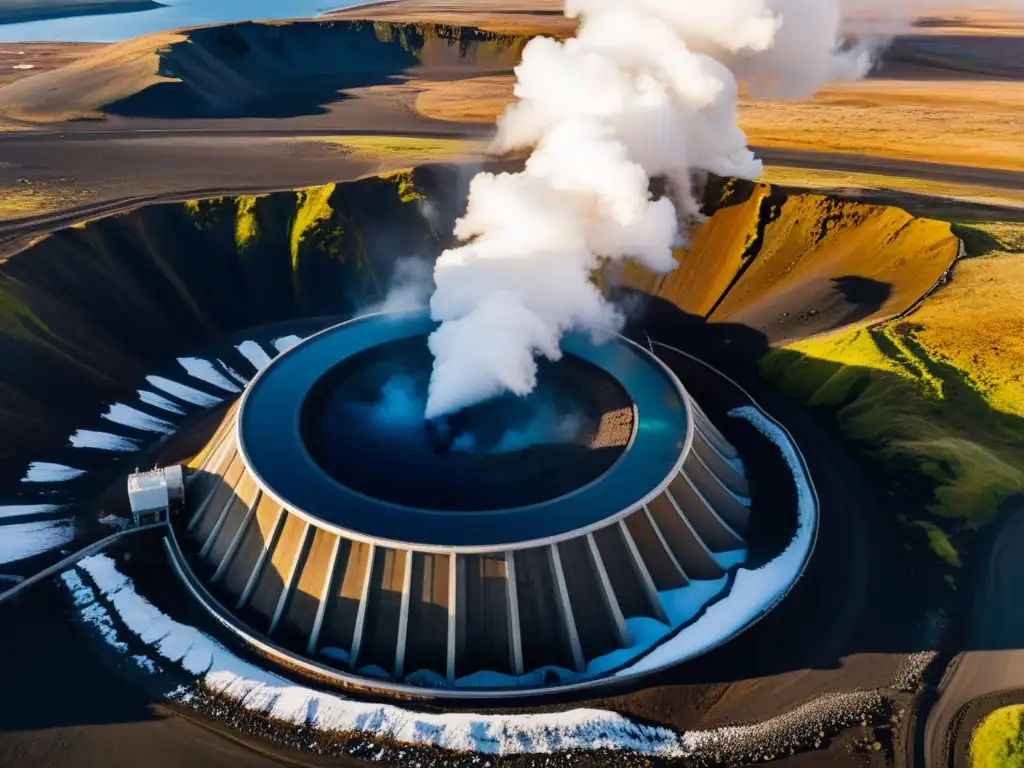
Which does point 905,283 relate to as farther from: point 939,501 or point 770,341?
point 939,501

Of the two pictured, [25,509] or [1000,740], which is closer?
[1000,740]

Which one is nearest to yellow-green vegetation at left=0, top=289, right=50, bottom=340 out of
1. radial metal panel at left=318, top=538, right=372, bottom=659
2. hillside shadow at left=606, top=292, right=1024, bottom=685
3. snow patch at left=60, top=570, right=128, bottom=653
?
snow patch at left=60, top=570, right=128, bottom=653

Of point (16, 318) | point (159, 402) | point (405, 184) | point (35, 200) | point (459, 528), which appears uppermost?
point (35, 200)

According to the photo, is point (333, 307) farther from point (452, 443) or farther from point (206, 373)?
point (452, 443)

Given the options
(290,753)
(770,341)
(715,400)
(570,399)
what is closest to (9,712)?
(290,753)

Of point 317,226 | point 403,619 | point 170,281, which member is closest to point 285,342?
point 170,281

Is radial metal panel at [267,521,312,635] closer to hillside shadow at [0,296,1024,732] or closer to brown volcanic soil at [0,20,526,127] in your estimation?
hillside shadow at [0,296,1024,732]

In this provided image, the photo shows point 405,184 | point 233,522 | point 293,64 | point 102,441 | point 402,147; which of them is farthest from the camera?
point 293,64
